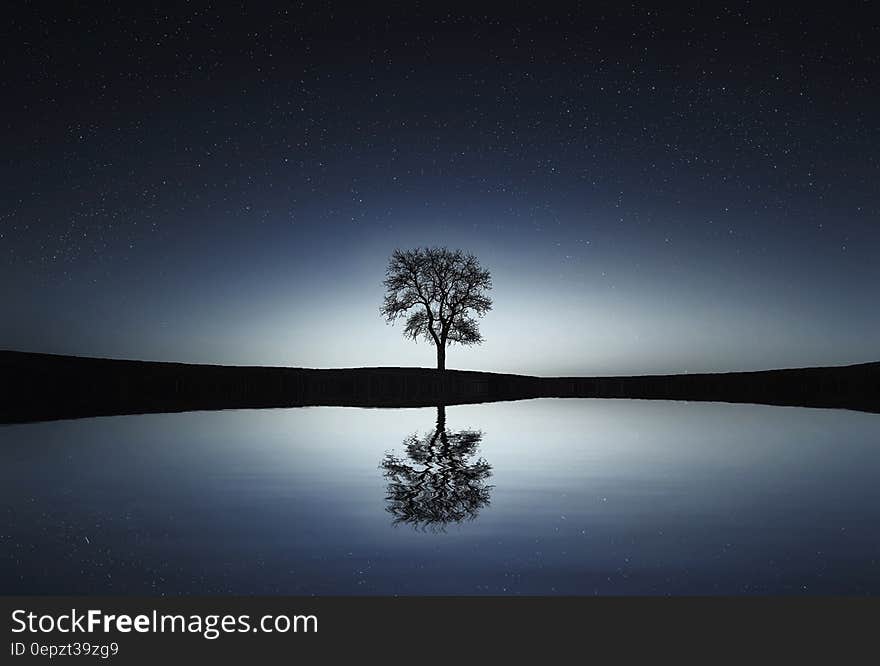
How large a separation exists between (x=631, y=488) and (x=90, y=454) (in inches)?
409

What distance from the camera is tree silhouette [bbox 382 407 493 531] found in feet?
30.1

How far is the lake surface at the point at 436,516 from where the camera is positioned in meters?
6.58

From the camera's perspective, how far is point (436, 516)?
905 cm

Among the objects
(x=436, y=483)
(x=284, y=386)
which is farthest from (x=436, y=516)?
(x=284, y=386)

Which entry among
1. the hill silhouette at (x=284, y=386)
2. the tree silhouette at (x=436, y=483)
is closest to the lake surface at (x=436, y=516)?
the tree silhouette at (x=436, y=483)

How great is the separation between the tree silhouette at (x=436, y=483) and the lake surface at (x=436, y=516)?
0.16 ft

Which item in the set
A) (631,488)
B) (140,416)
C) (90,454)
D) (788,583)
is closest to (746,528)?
(788,583)

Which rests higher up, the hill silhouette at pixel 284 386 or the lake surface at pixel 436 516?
the hill silhouette at pixel 284 386

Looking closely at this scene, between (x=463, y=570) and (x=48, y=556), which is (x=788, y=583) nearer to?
(x=463, y=570)

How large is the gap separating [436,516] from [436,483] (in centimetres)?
245

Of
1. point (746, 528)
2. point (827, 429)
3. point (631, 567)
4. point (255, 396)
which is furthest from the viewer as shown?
point (255, 396)

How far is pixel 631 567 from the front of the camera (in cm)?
695

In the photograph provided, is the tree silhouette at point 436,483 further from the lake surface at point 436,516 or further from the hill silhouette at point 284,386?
the hill silhouette at point 284,386

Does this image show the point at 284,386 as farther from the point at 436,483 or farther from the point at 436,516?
the point at 436,516
